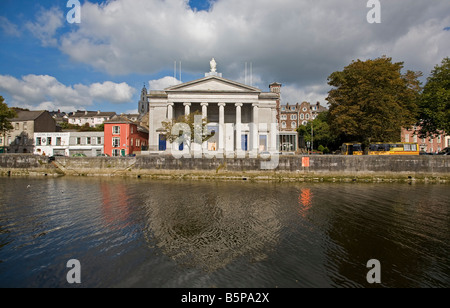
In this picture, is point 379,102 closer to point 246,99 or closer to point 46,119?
point 246,99

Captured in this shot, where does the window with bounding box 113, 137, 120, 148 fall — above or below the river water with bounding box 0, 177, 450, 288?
above

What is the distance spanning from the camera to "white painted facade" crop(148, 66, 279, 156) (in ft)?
161

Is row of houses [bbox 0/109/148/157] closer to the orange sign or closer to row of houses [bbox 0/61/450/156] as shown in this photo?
row of houses [bbox 0/61/450/156]

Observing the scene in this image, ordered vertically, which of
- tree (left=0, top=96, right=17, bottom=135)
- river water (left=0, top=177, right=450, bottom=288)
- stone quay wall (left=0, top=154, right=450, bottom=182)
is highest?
tree (left=0, top=96, right=17, bottom=135)

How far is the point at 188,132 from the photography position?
134 feet

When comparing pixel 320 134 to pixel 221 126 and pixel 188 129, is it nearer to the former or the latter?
pixel 221 126

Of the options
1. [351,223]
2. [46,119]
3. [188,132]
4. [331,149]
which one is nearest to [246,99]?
[188,132]

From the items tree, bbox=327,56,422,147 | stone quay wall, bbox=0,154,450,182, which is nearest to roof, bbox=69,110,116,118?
stone quay wall, bbox=0,154,450,182

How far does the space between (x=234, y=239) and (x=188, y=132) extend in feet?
106

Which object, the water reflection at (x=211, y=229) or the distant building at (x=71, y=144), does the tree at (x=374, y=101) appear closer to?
the water reflection at (x=211, y=229)

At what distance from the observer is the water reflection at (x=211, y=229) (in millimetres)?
8562

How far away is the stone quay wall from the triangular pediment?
65.2ft

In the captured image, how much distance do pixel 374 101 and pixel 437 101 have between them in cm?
1222
